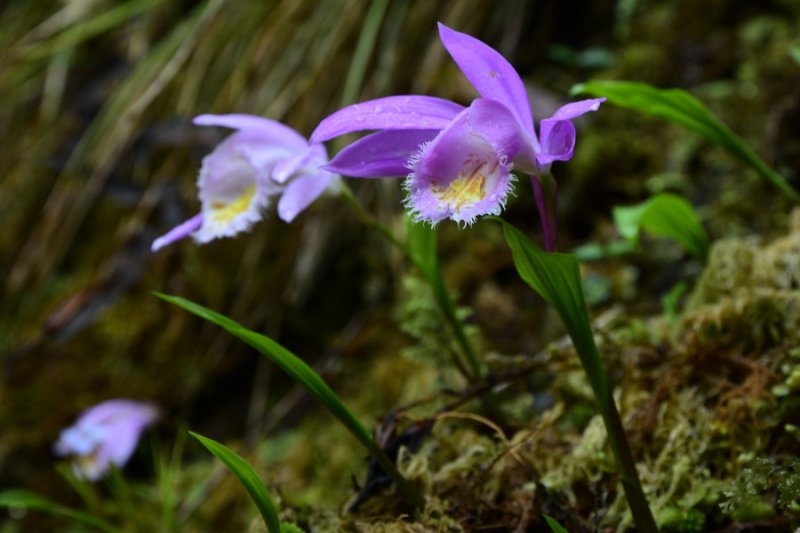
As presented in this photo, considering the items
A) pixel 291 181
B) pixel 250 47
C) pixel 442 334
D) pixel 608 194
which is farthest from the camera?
pixel 250 47

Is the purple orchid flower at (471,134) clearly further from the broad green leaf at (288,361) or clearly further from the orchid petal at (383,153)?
the broad green leaf at (288,361)

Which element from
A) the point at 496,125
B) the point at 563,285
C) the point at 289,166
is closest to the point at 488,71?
the point at 496,125

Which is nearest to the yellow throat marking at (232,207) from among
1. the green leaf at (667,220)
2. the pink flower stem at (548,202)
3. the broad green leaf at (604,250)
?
the pink flower stem at (548,202)

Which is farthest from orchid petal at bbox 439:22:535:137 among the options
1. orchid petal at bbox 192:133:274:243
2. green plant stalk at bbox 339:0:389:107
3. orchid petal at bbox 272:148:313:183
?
green plant stalk at bbox 339:0:389:107

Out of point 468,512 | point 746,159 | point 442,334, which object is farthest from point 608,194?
point 468,512

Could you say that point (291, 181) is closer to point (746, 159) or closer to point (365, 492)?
point (365, 492)

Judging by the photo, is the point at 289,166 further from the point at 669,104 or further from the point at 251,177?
the point at 669,104
